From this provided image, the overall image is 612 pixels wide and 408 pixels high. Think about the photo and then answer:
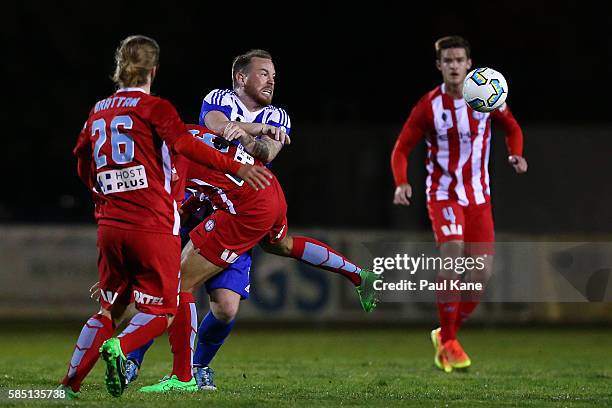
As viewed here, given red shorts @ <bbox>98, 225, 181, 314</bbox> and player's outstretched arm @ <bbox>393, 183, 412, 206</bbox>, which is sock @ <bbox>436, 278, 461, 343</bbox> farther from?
red shorts @ <bbox>98, 225, 181, 314</bbox>

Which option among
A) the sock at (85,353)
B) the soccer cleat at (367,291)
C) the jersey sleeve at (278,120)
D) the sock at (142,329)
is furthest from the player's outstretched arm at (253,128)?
the sock at (85,353)

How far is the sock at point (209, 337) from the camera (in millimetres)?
6874

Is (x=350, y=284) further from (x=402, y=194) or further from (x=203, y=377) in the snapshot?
(x=203, y=377)

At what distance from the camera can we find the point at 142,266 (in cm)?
565

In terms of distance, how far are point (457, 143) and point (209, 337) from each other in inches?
124

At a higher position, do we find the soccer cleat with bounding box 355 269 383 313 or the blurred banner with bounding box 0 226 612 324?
the soccer cleat with bounding box 355 269 383 313

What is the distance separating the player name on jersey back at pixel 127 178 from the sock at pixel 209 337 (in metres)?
1.48

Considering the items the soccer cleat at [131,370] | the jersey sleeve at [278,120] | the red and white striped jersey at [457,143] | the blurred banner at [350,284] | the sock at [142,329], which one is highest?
the jersey sleeve at [278,120]

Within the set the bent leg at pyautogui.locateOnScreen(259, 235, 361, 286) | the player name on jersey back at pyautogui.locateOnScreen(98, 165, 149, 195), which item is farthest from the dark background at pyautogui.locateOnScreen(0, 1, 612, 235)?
the player name on jersey back at pyautogui.locateOnScreen(98, 165, 149, 195)

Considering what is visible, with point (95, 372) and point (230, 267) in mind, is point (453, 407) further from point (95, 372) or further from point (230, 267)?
point (95, 372)

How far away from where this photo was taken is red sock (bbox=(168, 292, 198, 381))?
6.62 metres

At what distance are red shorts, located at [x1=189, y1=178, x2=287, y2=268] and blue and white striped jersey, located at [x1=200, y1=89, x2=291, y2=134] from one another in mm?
376

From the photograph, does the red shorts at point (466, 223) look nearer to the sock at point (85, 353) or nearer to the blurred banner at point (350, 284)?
the sock at point (85, 353)

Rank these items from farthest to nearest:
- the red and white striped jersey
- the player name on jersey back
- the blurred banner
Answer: the blurred banner < the red and white striped jersey < the player name on jersey back
